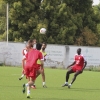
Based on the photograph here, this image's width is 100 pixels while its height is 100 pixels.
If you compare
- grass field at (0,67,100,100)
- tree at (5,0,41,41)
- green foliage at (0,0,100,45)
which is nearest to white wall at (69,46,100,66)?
green foliage at (0,0,100,45)

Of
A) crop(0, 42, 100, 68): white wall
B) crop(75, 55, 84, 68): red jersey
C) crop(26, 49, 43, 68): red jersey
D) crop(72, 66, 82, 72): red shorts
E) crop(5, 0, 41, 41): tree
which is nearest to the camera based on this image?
crop(26, 49, 43, 68): red jersey

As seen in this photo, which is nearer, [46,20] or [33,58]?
[33,58]

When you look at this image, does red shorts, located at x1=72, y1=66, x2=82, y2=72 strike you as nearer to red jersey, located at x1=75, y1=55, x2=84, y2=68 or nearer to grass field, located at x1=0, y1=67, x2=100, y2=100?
red jersey, located at x1=75, y1=55, x2=84, y2=68

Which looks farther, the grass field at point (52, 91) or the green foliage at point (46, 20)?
the green foliage at point (46, 20)

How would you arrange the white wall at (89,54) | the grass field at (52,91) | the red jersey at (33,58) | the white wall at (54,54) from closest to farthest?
1. the red jersey at (33,58)
2. the grass field at (52,91)
3. the white wall at (54,54)
4. the white wall at (89,54)

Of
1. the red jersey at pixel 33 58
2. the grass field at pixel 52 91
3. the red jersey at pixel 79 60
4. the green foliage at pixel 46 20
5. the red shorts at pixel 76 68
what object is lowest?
the grass field at pixel 52 91

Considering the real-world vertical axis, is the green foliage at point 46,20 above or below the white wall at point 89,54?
above

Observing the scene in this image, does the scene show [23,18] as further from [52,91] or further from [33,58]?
[33,58]

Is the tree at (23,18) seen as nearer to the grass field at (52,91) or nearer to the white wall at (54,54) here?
the white wall at (54,54)

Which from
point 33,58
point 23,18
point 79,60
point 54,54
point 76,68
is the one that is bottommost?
point 54,54

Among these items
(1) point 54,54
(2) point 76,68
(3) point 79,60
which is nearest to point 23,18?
(1) point 54,54

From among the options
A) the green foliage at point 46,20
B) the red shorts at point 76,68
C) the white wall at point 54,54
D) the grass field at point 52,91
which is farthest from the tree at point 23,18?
the red shorts at point 76,68

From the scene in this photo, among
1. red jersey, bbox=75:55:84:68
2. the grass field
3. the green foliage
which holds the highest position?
the green foliage

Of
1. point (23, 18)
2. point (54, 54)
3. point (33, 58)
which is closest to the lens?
point (33, 58)
